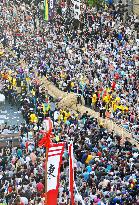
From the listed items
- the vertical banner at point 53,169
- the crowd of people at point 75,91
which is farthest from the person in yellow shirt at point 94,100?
the vertical banner at point 53,169

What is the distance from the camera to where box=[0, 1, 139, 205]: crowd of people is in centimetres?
2136

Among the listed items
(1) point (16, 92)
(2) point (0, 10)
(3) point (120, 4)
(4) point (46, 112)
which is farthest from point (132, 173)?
(2) point (0, 10)

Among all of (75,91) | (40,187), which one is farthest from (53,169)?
(75,91)

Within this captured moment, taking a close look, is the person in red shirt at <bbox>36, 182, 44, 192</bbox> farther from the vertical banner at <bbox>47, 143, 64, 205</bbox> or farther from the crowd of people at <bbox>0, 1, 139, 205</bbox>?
the vertical banner at <bbox>47, 143, 64, 205</bbox>

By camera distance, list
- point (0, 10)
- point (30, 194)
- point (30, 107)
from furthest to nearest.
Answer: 1. point (0, 10)
2. point (30, 107)
3. point (30, 194)

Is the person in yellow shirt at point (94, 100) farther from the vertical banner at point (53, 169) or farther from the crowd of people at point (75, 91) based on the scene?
the vertical banner at point (53, 169)

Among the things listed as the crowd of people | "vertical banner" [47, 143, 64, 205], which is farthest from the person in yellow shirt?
"vertical banner" [47, 143, 64, 205]

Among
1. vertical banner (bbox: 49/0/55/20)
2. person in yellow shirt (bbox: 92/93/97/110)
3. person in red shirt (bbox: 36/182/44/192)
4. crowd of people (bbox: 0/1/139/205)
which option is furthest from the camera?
vertical banner (bbox: 49/0/55/20)

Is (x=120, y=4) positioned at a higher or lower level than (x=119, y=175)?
higher

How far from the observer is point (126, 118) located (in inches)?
1093

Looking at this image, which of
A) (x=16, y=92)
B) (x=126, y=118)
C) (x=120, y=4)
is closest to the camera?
(x=126, y=118)

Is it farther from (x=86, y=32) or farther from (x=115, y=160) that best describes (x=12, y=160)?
(x=86, y=32)

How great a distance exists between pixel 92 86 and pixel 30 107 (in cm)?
333

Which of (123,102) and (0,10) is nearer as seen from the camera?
(123,102)
